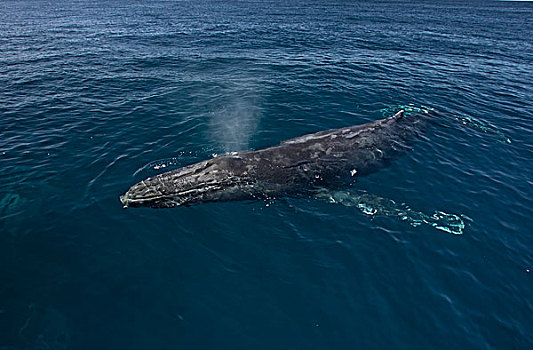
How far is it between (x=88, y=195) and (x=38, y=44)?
39.6 meters

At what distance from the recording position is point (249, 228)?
1288 centimetres

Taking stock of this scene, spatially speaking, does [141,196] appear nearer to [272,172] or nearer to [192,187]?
[192,187]

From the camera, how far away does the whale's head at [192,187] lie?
13.4 meters

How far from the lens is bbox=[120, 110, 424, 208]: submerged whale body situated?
44.5 ft

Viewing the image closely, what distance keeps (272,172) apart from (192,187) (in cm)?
384

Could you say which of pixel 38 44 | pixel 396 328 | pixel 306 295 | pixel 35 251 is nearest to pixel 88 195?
pixel 35 251

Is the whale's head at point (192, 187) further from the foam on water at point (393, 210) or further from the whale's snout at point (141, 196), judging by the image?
the foam on water at point (393, 210)

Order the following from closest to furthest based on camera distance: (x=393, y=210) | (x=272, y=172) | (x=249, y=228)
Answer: (x=249, y=228)
(x=393, y=210)
(x=272, y=172)

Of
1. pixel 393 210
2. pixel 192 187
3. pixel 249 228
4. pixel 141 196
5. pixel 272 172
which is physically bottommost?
pixel 249 228

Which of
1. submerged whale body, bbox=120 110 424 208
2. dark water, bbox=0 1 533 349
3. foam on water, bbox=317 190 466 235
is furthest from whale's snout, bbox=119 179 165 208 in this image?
foam on water, bbox=317 190 466 235

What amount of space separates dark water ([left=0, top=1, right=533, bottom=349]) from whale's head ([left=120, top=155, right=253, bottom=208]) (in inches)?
20.4

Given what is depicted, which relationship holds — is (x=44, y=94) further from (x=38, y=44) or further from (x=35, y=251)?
(x=38, y=44)

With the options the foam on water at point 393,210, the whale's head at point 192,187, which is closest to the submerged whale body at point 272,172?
the whale's head at point 192,187

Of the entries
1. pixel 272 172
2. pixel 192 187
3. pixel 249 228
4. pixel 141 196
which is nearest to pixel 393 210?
pixel 272 172
